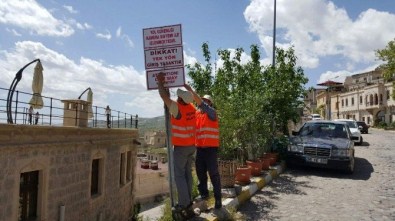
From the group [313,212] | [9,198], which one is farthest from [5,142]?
[313,212]

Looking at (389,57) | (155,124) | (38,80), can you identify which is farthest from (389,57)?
(38,80)

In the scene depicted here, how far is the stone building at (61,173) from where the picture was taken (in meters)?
9.53

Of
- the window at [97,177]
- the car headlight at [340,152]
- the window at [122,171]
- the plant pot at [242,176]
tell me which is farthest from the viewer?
the window at [122,171]

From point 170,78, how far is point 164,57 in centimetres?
29

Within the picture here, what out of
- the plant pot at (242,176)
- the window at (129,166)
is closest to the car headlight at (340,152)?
the plant pot at (242,176)

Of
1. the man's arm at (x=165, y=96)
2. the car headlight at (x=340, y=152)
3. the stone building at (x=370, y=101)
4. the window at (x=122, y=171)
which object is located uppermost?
the stone building at (x=370, y=101)

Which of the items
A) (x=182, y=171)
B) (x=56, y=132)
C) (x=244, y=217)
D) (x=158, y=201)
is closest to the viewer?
(x=182, y=171)

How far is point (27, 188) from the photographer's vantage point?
35.1ft

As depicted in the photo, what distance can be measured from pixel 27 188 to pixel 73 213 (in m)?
2.93

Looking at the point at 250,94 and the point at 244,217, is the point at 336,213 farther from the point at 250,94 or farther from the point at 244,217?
the point at 250,94

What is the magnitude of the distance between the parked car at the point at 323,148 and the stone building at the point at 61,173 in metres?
7.21

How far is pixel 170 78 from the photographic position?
202 inches

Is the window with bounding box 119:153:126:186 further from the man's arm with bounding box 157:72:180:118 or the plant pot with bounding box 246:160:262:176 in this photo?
the man's arm with bounding box 157:72:180:118

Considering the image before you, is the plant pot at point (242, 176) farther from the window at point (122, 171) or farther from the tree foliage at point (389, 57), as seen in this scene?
the tree foliage at point (389, 57)
